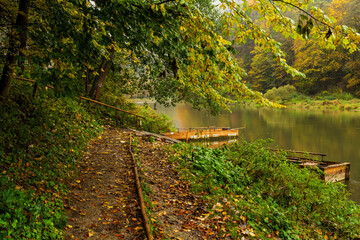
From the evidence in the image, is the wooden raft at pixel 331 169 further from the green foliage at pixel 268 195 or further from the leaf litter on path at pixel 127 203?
the leaf litter on path at pixel 127 203

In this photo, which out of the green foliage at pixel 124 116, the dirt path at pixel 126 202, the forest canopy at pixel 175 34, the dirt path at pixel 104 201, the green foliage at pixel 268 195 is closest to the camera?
the forest canopy at pixel 175 34

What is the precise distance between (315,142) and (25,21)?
76.8 ft

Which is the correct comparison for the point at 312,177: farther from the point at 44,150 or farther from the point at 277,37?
the point at 277,37

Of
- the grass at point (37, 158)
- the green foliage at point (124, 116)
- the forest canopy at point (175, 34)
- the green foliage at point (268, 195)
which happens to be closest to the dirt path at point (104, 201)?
the grass at point (37, 158)

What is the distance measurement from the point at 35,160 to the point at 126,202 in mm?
2330

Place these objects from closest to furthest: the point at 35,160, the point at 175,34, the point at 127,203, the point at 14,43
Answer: the point at 175,34
the point at 14,43
the point at 127,203
the point at 35,160

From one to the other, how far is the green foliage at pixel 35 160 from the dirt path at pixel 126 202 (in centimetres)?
35

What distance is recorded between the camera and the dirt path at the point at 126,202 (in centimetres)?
392

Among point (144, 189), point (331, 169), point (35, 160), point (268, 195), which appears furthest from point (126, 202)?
point (331, 169)

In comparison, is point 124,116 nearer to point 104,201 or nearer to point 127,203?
point 104,201

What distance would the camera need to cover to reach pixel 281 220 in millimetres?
5383

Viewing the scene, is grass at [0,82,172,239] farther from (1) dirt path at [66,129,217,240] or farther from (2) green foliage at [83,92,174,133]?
(2) green foliage at [83,92,174,133]

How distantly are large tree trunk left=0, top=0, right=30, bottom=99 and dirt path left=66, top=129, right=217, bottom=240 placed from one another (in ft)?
8.91

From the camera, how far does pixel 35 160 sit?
17.4ft
